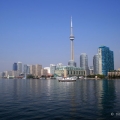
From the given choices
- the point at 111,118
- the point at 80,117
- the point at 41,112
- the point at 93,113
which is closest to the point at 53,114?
the point at 41,112

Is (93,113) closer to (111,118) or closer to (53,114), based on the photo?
(111,118)

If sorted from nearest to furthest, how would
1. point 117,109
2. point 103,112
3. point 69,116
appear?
point 69,116
point 103,112
point 117,109

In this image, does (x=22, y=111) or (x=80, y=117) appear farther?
(x=22, y=111)

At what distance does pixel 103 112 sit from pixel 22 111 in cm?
1288

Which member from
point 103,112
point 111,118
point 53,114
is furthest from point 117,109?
point 53,114

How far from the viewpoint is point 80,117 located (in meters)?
26.4

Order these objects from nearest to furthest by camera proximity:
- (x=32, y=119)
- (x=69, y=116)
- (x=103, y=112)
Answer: (x=32, y=119) → (x=69, y=116) → (x=103, y=112)

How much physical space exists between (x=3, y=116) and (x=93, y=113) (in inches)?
527

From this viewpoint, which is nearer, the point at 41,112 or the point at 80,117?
the point at 80,117

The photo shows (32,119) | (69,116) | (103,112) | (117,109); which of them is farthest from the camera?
(117,109)

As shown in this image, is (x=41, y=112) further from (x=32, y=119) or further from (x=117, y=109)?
(x=117, y=109)

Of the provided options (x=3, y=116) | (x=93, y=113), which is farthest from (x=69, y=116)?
(x=3, y=116)

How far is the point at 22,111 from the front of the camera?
3042 cm

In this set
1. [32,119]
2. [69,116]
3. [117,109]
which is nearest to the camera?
[32,119]
